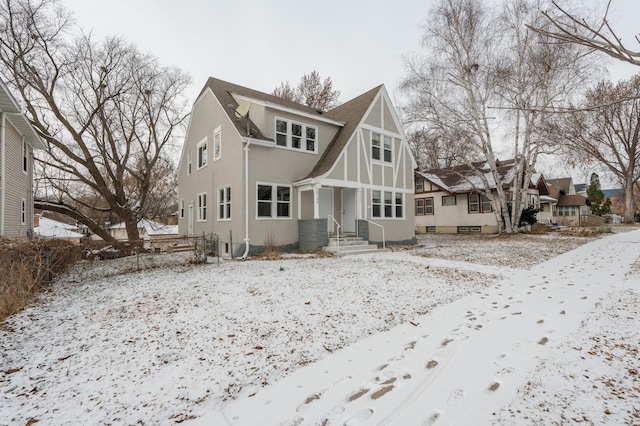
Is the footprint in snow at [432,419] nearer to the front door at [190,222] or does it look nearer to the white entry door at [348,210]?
the white entry door at [348,210]

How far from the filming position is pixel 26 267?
19.5 ft

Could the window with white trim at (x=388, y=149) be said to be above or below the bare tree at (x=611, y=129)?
below

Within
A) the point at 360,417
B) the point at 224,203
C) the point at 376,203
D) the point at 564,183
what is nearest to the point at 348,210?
the point at 376,203

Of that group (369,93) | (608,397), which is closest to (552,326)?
(608,397)

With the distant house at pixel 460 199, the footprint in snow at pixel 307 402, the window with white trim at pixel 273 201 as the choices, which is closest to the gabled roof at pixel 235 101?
the window with white trim at pixel 273 201

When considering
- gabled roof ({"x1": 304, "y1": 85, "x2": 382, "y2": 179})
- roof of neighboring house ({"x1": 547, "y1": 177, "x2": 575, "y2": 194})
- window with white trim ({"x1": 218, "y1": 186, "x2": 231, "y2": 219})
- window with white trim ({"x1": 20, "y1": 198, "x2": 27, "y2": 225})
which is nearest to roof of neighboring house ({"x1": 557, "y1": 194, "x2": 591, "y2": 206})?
roof of neighboring house ({"x1": 547, "y1": 177, "x2": 575, "y2": 194})

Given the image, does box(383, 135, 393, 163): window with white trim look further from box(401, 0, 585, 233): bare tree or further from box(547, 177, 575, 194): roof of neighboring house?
box(547, 177, 575, 194): roof of neighboring house

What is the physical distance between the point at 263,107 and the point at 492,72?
14.0 m

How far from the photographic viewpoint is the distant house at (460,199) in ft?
75.2

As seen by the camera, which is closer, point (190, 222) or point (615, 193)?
point (190, 222)

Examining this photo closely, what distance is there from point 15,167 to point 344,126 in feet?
45.7

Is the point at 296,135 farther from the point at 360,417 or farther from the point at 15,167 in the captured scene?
the point at 360,417

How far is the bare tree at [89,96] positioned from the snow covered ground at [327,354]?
12132 mm

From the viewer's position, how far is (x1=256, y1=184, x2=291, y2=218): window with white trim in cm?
1234
